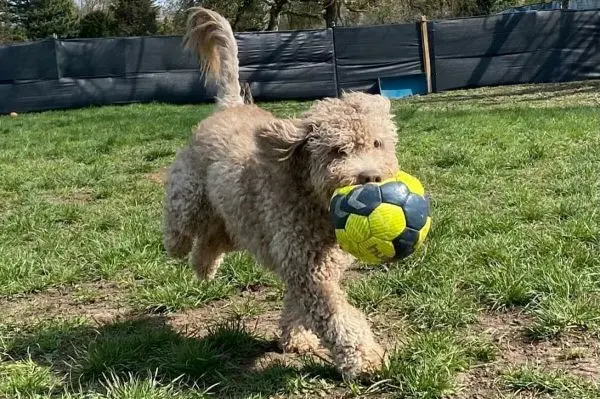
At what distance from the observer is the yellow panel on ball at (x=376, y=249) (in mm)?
2977

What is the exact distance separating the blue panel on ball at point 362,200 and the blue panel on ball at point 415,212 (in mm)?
158

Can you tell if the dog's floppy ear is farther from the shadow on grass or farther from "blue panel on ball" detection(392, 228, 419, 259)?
the shadow on grass

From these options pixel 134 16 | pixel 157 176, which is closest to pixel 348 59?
pixel 157 176

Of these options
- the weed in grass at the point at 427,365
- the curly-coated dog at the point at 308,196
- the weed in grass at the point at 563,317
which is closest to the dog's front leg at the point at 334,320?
Answer: the curly-coated dog at the point at 308,196

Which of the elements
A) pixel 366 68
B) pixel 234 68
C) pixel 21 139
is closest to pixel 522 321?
pixel 234 68

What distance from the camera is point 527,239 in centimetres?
494

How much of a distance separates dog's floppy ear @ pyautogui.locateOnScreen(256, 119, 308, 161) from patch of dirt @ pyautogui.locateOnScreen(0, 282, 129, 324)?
165cm

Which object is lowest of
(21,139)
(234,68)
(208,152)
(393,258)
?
(21,139)

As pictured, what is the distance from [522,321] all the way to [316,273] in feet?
4.06

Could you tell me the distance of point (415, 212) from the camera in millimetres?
3059

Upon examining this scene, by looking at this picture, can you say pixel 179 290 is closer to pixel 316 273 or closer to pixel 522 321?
pixel 316 273

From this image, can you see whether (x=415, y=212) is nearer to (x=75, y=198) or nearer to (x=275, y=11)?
(x=75, y=198)

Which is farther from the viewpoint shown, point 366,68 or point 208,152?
point 366,68

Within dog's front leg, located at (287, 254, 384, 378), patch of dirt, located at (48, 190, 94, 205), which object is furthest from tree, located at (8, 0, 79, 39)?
dog's front leg, located at (287, 254, 384, 378)
